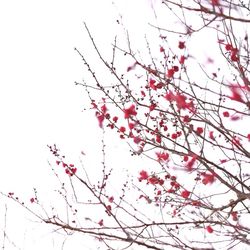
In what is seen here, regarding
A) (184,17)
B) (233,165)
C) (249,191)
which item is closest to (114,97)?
(184,17)

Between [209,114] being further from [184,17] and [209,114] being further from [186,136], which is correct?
[184,17]

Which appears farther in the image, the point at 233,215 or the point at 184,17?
the point at 233,215

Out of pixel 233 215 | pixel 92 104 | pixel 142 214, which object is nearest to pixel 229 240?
pixel 233 215

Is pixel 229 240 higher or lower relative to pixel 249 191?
lower

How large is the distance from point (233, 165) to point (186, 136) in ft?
2.36

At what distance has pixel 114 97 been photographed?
162 inches

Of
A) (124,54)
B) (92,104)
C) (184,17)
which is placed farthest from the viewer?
(92,104)

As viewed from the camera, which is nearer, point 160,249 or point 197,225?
point 160,249

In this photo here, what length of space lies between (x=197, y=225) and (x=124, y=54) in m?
2.09

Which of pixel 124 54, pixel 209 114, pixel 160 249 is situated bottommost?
pixel 160 249

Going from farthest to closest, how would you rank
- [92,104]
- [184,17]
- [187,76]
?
[92,104] < [187,76] < [184,17]

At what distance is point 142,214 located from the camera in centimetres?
416

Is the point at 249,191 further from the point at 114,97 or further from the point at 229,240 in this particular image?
the point at 114,97

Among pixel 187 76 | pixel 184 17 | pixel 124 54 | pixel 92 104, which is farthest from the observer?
pixel 92 104
